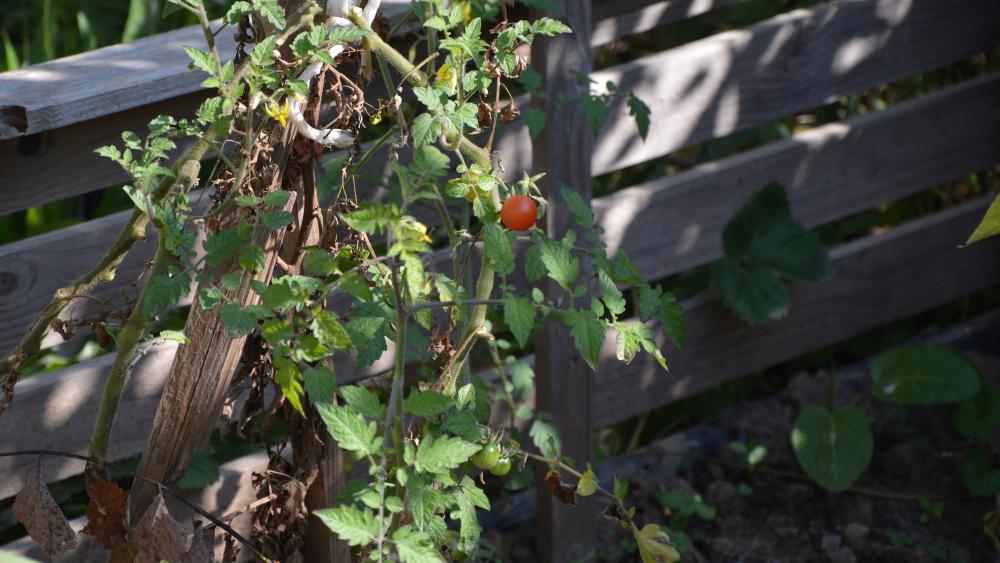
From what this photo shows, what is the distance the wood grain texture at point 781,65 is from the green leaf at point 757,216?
16cm

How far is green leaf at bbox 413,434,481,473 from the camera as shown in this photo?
114cm

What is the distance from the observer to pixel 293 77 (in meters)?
1.22

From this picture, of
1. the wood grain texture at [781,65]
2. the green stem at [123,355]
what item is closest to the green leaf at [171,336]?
the green stem at [123,355]

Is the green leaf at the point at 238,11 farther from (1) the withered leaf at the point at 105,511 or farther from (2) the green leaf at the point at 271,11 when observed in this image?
(1) the withered leaf at the point at 105,511

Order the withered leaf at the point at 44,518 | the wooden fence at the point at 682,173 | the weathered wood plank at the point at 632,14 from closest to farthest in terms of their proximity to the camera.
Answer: the withered leaf at the point at 44,518
the wooden fence at the point at 682,173
the weathered wood plank at the point at 632,14

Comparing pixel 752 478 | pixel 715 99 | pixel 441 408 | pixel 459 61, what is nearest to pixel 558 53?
pixel 715 99

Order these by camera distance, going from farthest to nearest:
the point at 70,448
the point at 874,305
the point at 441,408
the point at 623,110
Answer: the point at 874,305, the point at 623,110, the point at 70,448, the point at 441,408

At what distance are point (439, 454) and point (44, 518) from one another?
0.57 m

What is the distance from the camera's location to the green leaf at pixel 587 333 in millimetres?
1237

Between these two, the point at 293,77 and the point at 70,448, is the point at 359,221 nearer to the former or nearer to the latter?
the point at 293,77

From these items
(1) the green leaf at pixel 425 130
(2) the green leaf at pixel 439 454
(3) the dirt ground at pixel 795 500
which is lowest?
(3) the dirt ground at pixel 795 500

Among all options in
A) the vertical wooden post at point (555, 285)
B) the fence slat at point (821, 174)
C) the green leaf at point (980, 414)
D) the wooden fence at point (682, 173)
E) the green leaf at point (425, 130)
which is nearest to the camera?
the green leaf at point (425, 130)

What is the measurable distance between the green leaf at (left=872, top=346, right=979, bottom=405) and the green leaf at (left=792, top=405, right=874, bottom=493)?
0.13 m

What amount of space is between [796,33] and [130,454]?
1.64 metres
